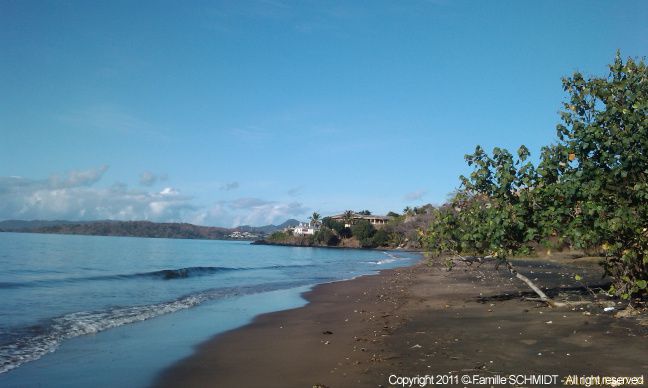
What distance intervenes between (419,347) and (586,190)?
16.9 feet

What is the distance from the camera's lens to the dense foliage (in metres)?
10.1

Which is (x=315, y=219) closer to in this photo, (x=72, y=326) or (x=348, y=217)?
(x=348, y=217)

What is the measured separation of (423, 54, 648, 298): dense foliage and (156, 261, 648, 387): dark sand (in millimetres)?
1696

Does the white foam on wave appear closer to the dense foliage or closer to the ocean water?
the ocean water

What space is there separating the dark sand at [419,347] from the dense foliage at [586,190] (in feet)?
5.56

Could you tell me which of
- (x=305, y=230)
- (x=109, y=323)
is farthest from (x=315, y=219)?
(x=109, y=323)

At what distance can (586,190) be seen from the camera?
10625 mm

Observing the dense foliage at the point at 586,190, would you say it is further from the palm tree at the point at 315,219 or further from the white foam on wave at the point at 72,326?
the palm tree at the point at 315,219

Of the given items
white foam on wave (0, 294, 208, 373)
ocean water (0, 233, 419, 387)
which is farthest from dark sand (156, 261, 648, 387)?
white foam on wave (0, 294, 208, 373)

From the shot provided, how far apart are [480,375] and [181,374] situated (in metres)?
5.17

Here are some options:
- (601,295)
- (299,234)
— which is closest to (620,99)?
(601,295)

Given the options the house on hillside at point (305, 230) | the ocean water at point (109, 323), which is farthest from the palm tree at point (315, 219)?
the ocean water at point (109, 323)

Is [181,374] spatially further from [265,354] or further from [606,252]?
[606,252]

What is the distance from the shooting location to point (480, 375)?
7059 millimetres
